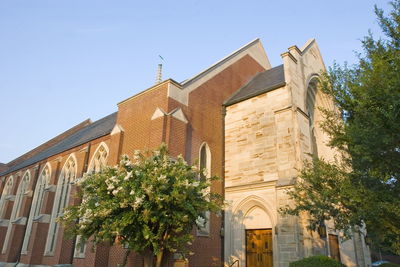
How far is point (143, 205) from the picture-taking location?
8508mm

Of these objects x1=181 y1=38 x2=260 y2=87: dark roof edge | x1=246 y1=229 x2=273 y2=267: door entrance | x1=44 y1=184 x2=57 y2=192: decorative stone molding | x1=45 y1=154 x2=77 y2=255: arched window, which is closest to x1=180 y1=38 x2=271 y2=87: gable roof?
x1=181 y1=38 x2=260 y2=87: dark roof edge

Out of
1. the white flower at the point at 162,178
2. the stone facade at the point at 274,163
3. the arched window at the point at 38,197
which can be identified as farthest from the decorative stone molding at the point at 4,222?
the white flower at the point at 162,178

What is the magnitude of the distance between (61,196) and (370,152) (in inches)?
746

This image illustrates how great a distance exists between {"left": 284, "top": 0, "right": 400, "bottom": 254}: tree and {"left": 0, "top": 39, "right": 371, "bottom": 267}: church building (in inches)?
78.1

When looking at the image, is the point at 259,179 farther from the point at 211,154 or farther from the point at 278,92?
the point at 278,92

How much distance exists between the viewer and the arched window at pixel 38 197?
73.4 feet

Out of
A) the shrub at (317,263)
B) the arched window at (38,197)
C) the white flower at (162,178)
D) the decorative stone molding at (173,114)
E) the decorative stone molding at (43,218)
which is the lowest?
the shrub at (317,263)

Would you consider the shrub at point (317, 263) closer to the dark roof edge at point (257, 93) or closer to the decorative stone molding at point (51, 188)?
the dark roof edge at point (257, 93)

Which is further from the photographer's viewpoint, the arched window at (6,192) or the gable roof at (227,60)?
the arched window at (6,192)

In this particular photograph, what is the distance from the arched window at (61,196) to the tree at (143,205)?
10994 millimetres

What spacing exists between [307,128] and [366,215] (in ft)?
22.0

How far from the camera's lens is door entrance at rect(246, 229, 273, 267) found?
1294 centimetres

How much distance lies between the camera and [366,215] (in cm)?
796

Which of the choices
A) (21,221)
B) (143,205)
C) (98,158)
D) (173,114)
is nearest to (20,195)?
(21,221)
